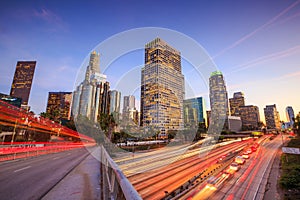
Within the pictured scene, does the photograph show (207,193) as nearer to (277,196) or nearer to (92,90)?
(277,196)

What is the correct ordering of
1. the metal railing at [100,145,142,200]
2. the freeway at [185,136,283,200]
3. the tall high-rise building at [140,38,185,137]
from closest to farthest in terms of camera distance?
1. the metal railing at [100,145,142,200]
2. the freeway at [185,136,283,200]
3. the tall high-rise building at [140,38,185,137]

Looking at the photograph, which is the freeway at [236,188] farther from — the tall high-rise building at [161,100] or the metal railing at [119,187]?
the tall high-rise building at [161,100]

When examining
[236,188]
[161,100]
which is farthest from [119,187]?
[161,100]

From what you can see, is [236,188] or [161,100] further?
[161,100]

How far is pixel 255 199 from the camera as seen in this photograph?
15.4 m

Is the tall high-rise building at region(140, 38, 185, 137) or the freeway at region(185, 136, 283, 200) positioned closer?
the freeway at region(185, 136, 283, 200)

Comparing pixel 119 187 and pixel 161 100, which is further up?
pixel 161 100

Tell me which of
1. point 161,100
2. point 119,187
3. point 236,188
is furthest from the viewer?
point 161,100

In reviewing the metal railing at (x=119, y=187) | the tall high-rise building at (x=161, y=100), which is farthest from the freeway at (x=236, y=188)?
the tall high-rise building at (x=161, y=100)

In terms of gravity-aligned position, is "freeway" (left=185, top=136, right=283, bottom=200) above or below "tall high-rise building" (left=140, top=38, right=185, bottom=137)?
below

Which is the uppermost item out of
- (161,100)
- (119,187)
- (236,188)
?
(161,100)

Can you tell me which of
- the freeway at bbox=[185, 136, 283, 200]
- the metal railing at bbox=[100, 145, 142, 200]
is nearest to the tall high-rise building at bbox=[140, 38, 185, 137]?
the freeway at bbox=[185, 136, 283, 200]

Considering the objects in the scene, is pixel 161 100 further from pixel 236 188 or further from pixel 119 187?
pixel 119 187

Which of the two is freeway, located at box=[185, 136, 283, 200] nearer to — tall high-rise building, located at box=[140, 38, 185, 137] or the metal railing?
the metal railing
